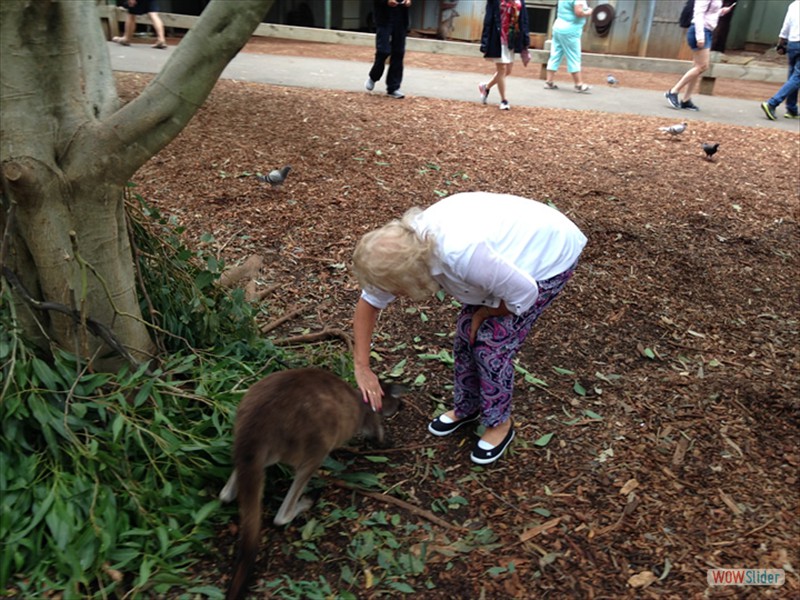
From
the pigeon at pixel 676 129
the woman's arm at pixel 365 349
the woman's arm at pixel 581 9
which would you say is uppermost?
the woman's arm at pixel 581 9

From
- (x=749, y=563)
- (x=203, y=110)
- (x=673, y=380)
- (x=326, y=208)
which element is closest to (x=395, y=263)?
(x=749, y=563)

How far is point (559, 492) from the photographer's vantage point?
124 inches

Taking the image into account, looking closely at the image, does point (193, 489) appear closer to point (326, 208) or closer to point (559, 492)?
point (559, 492)

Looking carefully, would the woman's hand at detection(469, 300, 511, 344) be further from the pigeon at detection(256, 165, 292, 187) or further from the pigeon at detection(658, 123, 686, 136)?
the pigeon at detection(658, 123, 686, 136)

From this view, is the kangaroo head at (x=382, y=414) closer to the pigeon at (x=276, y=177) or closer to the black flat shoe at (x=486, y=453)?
the black flat shoe at (x=486, y=453)

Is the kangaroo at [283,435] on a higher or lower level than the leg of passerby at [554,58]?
lower

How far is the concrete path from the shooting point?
411 inches

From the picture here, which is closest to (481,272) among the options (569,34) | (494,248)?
(494,248)

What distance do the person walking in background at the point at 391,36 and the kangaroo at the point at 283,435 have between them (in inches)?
291

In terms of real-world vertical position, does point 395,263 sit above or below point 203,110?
above

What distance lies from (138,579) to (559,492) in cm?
183

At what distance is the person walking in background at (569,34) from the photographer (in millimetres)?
10945

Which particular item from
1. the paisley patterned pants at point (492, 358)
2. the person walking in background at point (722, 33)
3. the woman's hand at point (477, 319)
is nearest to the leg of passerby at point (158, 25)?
the paisley patterned pants at point (492, 358)

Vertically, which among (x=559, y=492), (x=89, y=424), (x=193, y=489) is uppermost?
(x=89, y=424)
